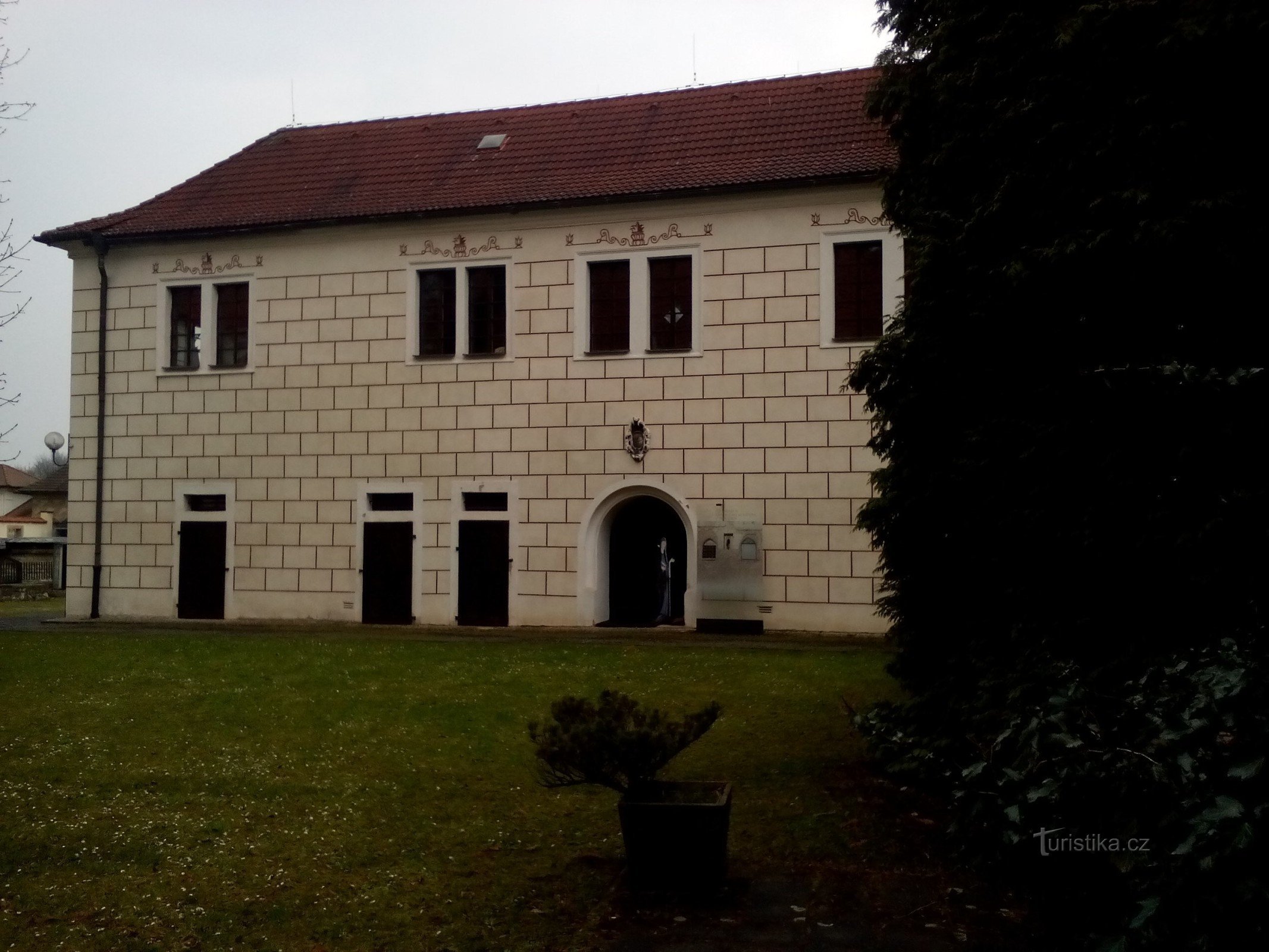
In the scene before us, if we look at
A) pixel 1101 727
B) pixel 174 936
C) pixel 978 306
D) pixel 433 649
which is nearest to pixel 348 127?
pixel 433 649

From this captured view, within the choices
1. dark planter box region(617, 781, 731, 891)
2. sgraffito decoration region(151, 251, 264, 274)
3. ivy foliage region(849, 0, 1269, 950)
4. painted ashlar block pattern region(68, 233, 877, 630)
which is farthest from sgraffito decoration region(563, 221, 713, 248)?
dark planter box region(617, 781, 731, 891)

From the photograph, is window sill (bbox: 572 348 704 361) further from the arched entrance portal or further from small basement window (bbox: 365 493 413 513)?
small basement window (bbox: 365 493 413 513)

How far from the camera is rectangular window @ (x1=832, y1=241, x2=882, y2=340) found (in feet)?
62.5

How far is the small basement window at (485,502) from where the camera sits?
811 inches

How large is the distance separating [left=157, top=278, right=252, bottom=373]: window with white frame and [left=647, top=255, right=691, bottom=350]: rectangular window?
7851 mm

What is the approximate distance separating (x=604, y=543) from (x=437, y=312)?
17.1 feet

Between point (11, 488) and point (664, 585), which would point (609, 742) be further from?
point (11, 488)

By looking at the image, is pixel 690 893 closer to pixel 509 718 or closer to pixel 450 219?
pixel 509 718

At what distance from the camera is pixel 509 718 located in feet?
37.2

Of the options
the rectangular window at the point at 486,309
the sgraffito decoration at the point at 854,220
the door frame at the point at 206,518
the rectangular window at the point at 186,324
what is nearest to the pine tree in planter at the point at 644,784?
the sgraffito decoration at the point at 854,220

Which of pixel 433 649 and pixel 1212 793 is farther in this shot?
pixel 433 649

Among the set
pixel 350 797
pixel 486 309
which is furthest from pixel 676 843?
pixel 486 309

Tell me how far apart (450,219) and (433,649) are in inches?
332

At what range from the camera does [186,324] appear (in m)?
22.7
